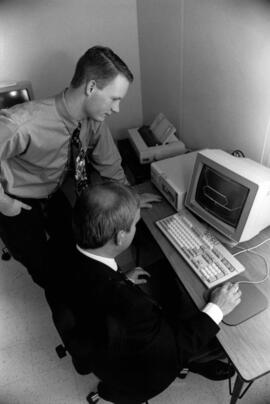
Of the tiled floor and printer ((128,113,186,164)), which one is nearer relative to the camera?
the tiled floor

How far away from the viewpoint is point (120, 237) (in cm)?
91

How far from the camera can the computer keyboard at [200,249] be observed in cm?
110

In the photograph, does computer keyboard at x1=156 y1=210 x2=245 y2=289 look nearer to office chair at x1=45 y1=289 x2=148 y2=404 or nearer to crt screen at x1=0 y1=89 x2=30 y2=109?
office chair at x1=45 y1=289 x2=148 y2=404

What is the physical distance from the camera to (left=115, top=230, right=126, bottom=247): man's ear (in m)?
0.90

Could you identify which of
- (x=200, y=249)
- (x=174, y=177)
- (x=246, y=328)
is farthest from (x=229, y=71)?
(x=246, y=328)

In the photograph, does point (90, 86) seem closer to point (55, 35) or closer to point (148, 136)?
point (148, 136)

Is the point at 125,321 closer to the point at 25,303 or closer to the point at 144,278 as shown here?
the point at 144,278

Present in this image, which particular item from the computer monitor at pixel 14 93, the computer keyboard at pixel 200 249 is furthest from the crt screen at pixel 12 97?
the computer keyboard at pixel 200 249

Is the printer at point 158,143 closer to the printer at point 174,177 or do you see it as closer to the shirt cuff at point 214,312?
the printer at point 174,177

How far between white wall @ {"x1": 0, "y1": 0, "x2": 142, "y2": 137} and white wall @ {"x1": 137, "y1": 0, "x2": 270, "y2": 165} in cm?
17

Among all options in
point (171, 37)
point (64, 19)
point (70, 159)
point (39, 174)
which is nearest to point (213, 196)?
point (70, 159)

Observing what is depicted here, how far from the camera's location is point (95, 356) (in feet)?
2.77

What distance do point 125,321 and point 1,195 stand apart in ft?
2.84

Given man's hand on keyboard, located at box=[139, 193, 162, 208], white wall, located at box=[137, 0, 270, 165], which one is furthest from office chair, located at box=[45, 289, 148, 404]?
white wall, located at box=[137, 0, 270, 165]
